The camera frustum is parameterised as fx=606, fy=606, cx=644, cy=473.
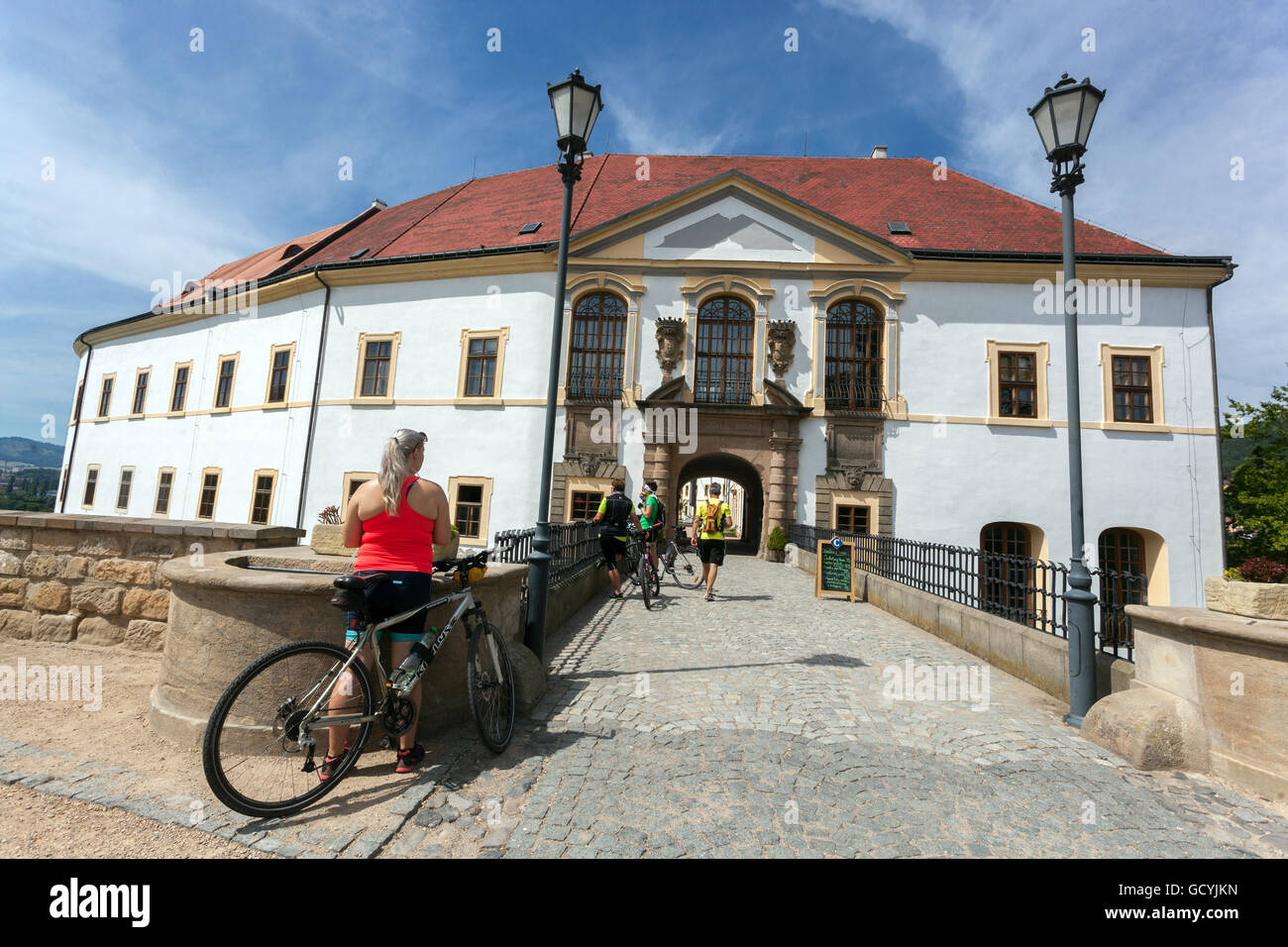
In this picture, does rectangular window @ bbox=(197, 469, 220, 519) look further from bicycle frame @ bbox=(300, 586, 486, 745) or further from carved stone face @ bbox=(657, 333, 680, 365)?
bicycle frame @ bbox=(300, 586, 486, 745)

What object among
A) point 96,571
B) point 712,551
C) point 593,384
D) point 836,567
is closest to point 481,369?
point 593,384

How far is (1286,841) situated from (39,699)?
761cm

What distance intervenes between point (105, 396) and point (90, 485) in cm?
432

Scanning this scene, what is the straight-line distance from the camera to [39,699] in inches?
168

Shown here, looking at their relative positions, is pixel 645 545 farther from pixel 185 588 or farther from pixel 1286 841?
pixel 1286 841

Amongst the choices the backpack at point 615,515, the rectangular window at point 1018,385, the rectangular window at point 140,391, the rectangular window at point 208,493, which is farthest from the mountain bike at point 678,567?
the rectangular window at point 140,391

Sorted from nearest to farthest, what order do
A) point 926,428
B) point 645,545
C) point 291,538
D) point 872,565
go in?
point 291,538, point 645,545, point 872,565, point 926,428

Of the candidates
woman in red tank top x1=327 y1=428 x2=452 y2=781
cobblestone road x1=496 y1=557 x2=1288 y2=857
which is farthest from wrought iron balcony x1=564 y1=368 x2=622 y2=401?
woman in red tank top x1=327 y1=428 x2=452 y2=781

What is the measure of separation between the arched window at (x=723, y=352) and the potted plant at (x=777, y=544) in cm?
411

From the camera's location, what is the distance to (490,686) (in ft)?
12.3

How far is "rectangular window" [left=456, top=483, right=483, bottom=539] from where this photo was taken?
18578 millimetres

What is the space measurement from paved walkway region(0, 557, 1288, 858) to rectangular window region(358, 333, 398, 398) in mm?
15695
